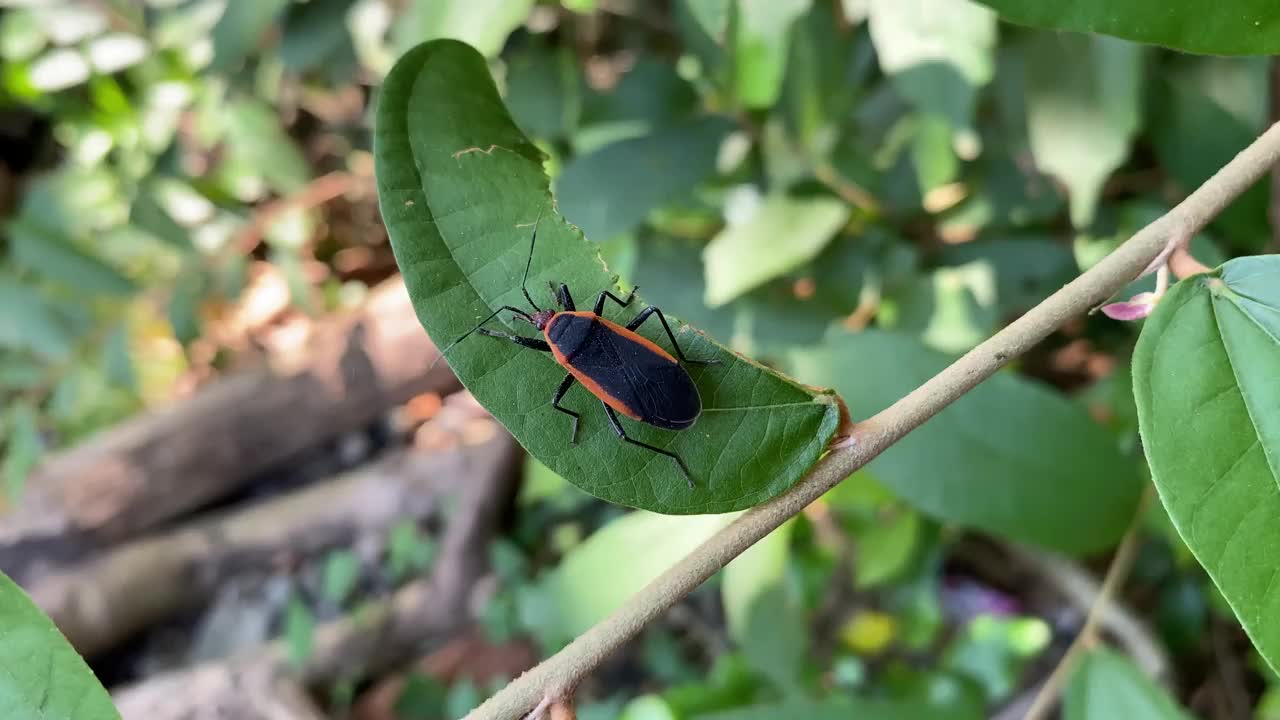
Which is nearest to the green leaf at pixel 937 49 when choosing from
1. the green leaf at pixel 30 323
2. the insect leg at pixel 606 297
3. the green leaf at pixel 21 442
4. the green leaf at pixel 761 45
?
the green leaf at pixel 761 45

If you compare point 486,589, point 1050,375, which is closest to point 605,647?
point 1050,375

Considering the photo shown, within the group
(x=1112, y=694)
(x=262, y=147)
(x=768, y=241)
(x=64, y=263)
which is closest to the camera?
(x=1112, y=694)

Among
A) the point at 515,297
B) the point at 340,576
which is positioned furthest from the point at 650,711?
the point at 340,576

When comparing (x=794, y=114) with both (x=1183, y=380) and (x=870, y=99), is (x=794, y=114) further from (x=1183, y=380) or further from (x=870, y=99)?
(x=1183, y=380)

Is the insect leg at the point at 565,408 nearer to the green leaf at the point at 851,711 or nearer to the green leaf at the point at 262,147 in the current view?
the green leaf at the point at 851,711

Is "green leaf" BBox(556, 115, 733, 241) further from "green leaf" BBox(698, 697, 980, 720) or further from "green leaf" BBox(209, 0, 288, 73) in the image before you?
"green leaf" BBox(698, 697, 980, 720)

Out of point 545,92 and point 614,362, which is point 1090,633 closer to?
point 614,362
